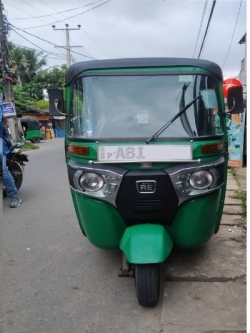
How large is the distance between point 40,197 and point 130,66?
14.4ft

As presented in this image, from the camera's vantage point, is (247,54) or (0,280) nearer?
(247,54)

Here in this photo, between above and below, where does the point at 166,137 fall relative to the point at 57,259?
above

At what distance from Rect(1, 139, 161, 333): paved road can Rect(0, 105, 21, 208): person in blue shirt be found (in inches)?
24.9

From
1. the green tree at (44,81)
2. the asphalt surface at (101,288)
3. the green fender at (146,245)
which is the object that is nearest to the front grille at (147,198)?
the green fender at (146,245)

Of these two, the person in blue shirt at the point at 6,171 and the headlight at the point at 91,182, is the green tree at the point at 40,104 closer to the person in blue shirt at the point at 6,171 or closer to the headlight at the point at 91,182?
the person in blue shirt at the point at 6,171

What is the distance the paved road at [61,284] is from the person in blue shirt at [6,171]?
632 mm

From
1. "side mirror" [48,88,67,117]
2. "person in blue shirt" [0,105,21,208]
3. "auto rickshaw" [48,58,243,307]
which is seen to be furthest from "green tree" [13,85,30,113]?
"auto rickshaw" [48,58,243,307]

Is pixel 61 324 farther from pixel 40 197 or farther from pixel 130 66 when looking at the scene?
pixel 40 197

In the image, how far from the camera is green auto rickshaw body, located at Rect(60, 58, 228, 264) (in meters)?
3.07

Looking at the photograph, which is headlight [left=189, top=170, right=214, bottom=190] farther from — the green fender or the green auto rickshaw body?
the green fender

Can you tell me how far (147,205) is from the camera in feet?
10.2

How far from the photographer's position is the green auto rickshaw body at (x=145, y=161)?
307 cm

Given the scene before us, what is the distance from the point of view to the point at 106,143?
3137mm

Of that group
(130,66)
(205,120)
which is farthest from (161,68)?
(205,120)
